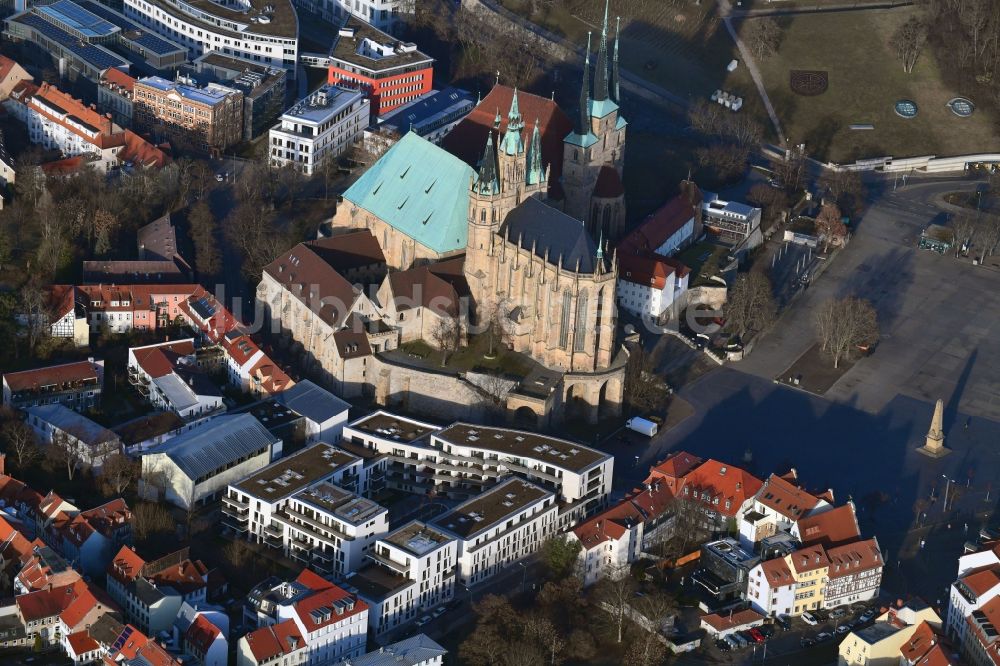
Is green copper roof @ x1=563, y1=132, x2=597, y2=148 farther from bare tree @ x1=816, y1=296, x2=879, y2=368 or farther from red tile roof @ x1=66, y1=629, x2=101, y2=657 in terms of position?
red tile roof @ x1=66, y1=629, x2=101, y2=657

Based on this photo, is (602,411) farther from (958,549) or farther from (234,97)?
(234,97)

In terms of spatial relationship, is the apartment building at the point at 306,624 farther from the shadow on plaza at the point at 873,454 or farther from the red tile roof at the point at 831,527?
the shadow on plaza at the point at 873,454

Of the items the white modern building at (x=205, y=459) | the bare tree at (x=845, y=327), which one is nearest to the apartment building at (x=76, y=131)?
the white modern building at (x=205, y=459)

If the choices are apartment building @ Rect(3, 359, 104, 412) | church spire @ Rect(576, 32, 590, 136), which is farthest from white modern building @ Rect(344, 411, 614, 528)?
church spire @ Rect(576, 32, 590, 136)

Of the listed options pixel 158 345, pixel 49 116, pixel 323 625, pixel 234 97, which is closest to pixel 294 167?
pixel 234 97

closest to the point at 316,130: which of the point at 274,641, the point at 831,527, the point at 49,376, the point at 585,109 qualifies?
the point at 585,109

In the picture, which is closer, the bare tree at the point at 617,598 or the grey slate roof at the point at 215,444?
the bare tree at the point at 617,598

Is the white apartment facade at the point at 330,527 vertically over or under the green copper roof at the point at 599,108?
under
